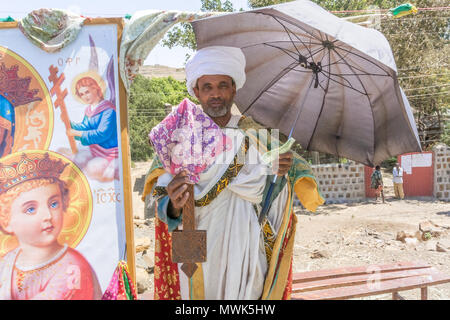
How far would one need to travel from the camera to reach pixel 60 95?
3180 mm

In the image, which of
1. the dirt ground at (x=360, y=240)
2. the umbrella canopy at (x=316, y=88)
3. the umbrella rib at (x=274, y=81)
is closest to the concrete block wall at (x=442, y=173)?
the dirt ground at (x=360, y=240)

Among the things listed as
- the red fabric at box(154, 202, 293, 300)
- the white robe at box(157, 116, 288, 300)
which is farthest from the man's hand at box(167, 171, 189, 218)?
the red fabric at box(154, 202, 293, 300)

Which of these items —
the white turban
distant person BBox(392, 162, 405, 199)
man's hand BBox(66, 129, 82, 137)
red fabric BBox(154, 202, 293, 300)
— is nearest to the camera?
the white turban

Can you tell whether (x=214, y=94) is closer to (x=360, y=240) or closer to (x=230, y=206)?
(x=230, y=206)

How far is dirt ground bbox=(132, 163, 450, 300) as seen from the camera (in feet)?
19.6

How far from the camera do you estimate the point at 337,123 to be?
2580 mm

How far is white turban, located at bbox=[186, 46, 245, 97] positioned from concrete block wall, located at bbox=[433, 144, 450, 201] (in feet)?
44.8

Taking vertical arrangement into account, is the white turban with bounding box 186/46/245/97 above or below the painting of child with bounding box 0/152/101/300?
above

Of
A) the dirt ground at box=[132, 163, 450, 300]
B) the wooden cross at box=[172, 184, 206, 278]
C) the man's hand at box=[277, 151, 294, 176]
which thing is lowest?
the dirt ground at box=[132, 163, 450, 300]

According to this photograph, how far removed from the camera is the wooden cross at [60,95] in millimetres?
3168

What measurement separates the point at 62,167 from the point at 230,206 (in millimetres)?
1708

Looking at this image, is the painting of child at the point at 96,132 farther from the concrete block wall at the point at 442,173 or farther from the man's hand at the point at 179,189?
the concrete block wall at the point at 442,173

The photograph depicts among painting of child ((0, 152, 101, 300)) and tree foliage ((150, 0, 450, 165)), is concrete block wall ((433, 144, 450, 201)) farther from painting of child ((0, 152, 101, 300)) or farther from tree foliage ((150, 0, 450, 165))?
painting of child ((0, 152, 101, 300))
